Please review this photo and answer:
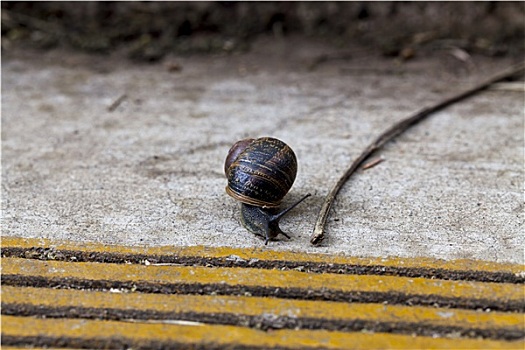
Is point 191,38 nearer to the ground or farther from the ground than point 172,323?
nearer to the ground

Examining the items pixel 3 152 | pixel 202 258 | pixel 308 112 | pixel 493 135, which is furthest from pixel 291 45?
pixel 202 258

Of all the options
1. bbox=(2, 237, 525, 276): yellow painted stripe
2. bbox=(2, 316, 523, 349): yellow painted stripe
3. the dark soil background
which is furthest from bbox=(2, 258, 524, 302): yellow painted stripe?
the dark soil background

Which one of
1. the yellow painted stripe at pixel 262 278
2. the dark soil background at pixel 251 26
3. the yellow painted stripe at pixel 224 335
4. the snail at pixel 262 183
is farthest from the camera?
the dark soil background at pixel 251 26

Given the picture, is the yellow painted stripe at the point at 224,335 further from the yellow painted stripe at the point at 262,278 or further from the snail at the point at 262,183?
the snail at the point at 262,183

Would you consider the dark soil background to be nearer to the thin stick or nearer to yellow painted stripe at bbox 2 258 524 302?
the thin stick

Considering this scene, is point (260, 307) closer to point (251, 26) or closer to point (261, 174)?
point (261, 174)

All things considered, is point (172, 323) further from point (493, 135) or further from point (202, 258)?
point (493, 135)

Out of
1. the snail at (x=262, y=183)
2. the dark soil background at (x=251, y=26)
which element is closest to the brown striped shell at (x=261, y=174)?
the snail at (x=262, y=183)
